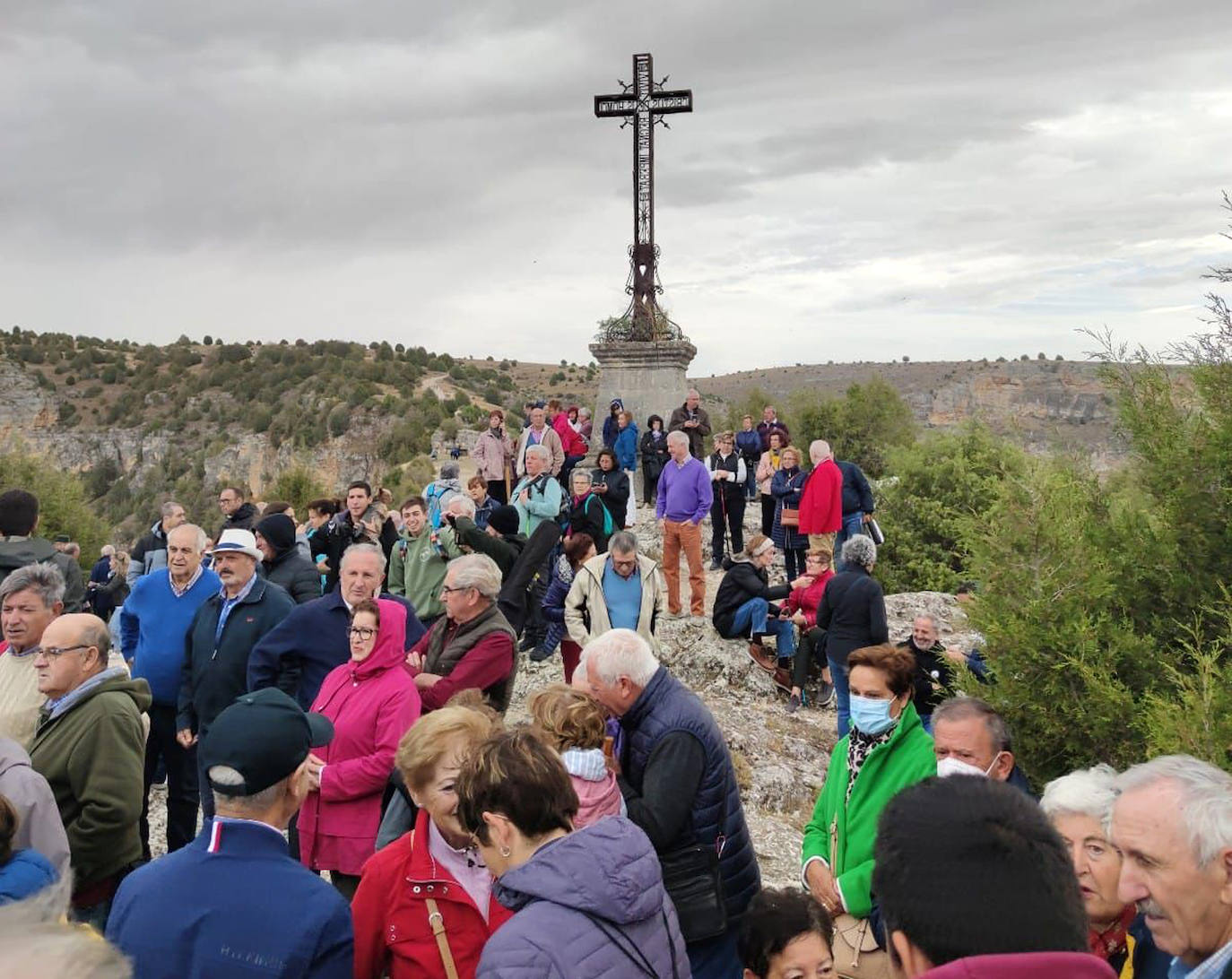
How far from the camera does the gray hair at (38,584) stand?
421cm

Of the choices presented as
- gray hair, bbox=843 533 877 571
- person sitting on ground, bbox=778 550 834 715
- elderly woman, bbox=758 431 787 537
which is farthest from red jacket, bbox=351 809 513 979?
elderly woman, bbox=758 431 787 537

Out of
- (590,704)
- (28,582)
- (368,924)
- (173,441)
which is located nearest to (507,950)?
(368,924)

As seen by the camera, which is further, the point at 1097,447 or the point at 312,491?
the point at 312,491

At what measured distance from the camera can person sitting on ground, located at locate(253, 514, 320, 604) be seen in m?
5.97

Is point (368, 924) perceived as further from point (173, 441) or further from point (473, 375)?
point (473, 375)

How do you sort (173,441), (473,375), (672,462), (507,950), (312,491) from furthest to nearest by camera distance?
1. (473,375)
2. (173,441)
3. (312,491)
4. (672,462)
5. (507,950)

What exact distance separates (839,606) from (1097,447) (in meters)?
2.31

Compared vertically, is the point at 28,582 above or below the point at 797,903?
above

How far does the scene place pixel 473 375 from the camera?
153 feet

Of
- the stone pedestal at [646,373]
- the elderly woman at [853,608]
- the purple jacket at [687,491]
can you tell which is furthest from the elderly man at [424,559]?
the stone pedestal at [646,373]

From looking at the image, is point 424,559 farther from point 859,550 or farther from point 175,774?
point 859,550

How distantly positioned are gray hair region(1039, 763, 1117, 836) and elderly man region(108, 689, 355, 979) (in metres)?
2.00

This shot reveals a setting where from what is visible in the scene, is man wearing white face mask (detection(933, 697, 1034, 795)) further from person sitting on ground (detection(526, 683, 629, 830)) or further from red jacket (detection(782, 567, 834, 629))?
red jacket (detection(782, 567, 834, 629))

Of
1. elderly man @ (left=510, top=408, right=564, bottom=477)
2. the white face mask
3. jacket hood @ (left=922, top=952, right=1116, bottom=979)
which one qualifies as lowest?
the white face mask
